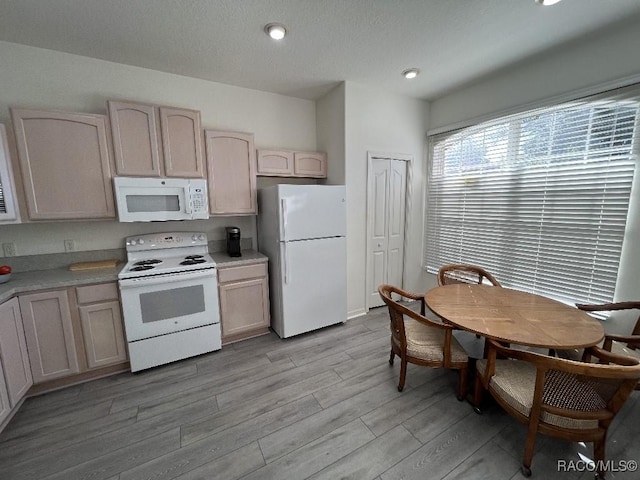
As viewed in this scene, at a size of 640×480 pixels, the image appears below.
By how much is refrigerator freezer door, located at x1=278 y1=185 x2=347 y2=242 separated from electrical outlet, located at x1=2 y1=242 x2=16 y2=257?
7.70ft

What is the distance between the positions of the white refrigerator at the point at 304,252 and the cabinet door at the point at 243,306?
14 cm

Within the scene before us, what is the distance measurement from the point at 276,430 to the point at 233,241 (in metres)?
1.82

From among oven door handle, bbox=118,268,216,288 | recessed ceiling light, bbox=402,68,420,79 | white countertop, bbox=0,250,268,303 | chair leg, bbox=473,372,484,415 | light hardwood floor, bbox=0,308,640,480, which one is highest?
recessed ceiling light, bbox=402,68,420,79

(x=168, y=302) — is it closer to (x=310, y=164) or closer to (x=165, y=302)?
(x=165, y=302)

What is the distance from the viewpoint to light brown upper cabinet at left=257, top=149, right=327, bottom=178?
2.98 metres

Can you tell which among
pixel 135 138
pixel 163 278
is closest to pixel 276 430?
pixel 163 278

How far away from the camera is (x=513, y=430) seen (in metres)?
1.71

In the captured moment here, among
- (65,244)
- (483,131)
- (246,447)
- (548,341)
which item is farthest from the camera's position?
(483,131)

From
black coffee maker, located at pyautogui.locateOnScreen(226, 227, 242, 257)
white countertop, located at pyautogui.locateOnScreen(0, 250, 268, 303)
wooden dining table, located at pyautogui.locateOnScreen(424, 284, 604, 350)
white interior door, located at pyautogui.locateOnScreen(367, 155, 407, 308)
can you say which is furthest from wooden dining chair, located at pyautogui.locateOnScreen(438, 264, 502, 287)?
white countertop, located at pyautogui.locateOnScreen(0, 250, 268, 303)

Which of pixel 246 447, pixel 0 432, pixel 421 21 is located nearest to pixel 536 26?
pixel 421 21

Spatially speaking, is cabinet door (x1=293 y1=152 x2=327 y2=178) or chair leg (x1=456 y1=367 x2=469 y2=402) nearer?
chair leg (x1=456 y1=367 x2=469 y2=402)

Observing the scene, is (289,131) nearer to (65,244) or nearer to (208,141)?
(208,141)

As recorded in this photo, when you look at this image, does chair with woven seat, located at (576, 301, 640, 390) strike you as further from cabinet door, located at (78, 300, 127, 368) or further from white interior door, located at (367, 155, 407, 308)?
cabinet door, located at (78, 300, 127, 368)

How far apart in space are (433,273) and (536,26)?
277 centimetres
